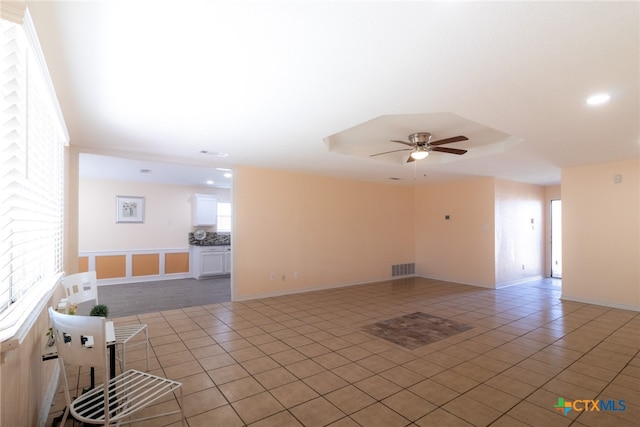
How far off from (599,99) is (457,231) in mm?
4871

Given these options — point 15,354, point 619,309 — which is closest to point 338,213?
point 619,309

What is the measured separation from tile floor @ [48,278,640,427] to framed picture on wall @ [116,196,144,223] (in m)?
3.70

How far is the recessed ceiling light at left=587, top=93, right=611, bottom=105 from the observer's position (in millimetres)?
2476

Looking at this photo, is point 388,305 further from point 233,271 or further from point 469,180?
point 469,180

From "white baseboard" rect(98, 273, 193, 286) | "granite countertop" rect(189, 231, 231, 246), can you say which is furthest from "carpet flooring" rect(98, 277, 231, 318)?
"granite countertop" rect(189, 231, 231, 246)

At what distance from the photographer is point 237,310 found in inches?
189

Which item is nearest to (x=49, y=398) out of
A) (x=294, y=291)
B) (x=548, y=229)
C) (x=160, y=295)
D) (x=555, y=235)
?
(x=160, y=295)

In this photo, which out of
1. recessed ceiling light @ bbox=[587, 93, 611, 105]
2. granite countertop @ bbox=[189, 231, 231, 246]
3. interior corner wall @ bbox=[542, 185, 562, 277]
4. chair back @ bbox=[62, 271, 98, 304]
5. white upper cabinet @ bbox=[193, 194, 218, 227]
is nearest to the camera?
recessed ceiling light @ bbox=[587, 93, 611, 105]

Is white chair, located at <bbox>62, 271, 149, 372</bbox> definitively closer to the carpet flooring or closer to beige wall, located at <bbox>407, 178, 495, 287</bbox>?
the carpet flooring

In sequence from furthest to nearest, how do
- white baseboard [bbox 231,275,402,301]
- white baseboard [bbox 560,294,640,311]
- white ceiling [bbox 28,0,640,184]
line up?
white baseboard [bbox 231,275,402,301] → white baseboard [bbox 560,294,640,311] → white ceiling [bbox 28,0,640,184]

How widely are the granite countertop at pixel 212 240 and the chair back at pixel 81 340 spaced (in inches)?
247

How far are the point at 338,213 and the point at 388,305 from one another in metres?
2.32

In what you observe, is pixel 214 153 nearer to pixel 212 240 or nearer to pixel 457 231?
pixel 212 240

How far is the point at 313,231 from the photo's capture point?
6.35m
